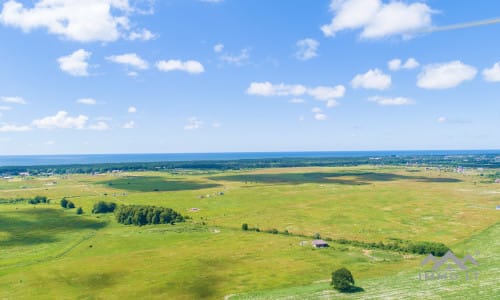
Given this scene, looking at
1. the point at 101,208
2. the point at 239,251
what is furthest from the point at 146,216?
the point at 239,251

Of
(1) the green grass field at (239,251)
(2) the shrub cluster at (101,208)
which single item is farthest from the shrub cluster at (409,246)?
(2) the shrub cluster at (101,208)

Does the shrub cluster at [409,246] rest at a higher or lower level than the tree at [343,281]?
lower

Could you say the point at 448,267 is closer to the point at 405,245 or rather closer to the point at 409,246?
the point at 409,246

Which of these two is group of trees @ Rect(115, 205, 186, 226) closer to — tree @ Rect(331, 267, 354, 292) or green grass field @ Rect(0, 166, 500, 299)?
green grass field @ Rect(0, 166, 500, 299)

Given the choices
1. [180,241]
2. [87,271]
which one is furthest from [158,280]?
[180,241]

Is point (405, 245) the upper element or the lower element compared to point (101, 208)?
lower

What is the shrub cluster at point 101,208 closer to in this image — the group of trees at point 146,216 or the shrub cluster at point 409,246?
the group of trees at point 146,216

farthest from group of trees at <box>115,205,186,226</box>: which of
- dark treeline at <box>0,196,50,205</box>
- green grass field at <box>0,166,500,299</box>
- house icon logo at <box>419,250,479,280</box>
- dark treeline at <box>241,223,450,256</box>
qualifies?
house icon logo at <box>419,250,479,280</box>
